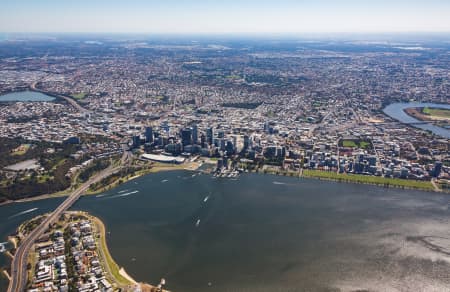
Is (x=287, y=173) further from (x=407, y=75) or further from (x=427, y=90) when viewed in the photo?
(x=407, y=75)

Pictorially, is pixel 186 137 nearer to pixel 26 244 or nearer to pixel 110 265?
pixel 26 244

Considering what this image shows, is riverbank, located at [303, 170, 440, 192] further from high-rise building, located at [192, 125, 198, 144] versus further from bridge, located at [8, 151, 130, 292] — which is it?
bridge, located at [8, 151, 130, 292]

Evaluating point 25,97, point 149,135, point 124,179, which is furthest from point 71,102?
point 124,179

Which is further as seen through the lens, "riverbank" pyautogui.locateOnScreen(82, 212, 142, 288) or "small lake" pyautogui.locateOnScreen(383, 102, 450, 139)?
"small lake" pyautogui.locateOnScreen(383, 102, 450, 139)

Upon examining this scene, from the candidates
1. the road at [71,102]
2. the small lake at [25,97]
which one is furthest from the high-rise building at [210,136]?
the small lake at [25,97]


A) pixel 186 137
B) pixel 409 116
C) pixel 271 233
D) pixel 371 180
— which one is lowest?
pixel 271 233

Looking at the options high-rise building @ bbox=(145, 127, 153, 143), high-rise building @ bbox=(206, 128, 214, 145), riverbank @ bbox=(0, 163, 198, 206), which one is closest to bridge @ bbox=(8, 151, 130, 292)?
riverbank @ bbox=(0, 163, 198, 206)
